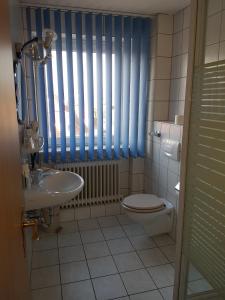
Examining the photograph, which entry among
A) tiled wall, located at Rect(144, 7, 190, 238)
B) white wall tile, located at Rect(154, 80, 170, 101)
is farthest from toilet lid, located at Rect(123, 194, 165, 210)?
white wall tile, located at Rect(154, 80, 170, 101)

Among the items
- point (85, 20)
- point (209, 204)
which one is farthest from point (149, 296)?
point (85, 20)

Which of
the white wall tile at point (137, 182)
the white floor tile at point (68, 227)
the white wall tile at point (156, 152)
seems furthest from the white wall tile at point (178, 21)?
the white floor tile at point (68, 227)

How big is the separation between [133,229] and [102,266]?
2.21 feet

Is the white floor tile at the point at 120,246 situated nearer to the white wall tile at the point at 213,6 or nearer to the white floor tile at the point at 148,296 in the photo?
the white floor tile at the point at 148,296

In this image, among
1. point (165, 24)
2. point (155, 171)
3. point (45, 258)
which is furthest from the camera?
point (155, 171)

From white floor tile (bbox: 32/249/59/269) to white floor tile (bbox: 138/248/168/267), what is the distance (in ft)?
2.53

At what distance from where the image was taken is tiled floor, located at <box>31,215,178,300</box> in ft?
5.64

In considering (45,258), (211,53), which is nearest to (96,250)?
(45,258)

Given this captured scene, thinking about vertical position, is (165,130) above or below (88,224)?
above

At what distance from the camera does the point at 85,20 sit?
2.30m

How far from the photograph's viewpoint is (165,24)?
2404 mm

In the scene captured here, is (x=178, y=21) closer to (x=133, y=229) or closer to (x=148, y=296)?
(x=133, y=229)

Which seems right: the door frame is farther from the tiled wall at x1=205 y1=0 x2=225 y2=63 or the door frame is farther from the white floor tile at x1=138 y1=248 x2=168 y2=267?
the white floor tile at x1=138 y1=248 x2=168 y2=267

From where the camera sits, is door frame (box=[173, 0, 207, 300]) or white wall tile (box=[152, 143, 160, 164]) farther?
white wall tile (box=[152, 143, 160, 164])
